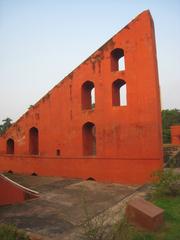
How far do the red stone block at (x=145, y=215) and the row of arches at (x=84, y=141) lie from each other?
249 inches

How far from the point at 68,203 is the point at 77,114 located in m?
5.00

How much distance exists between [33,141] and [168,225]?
9830 millimetres

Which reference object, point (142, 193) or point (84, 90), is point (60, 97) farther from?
point (142, 193)

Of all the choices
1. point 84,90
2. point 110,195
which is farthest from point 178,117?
point 110,195

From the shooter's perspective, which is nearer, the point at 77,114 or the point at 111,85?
the point at 111,85

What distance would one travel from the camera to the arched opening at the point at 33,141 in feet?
43.8

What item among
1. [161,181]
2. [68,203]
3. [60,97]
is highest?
[60,97]


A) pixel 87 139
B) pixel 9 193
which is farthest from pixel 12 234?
pixel 87 139

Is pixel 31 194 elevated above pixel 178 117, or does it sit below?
below

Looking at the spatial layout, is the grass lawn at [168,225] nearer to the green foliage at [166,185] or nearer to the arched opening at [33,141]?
the green foliage at [166,185]

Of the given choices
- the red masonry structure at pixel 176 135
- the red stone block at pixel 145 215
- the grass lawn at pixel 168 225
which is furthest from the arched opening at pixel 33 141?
the red masonry structure at pixel 176 135

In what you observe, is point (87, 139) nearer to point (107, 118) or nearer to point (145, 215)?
point (107, 118)

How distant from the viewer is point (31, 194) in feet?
26.5

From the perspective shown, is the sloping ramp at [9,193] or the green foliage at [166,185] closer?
the green foliage at [166,185]
